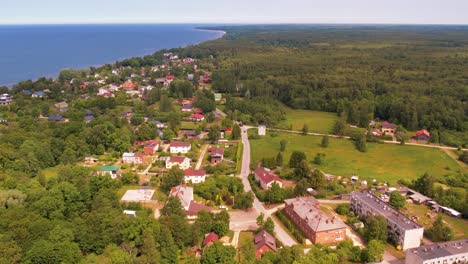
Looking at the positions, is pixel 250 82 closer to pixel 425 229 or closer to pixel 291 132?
pixel 291 132

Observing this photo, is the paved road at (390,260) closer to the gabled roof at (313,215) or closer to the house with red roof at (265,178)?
the gabled roof at (313,215)

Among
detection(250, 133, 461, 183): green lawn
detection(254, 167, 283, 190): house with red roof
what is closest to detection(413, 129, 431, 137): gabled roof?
detection(250, 133, 461, 183): green lawn

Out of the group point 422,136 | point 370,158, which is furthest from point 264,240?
point 422,136

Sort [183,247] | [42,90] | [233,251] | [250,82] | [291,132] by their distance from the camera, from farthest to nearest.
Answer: [250,82], [42,90], [291,132], [183,247], [233,251]

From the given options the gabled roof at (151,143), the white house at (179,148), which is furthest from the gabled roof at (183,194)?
the gabled roof at (151,143)

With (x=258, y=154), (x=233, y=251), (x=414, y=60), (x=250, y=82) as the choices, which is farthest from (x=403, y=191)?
(x=414, y=60)

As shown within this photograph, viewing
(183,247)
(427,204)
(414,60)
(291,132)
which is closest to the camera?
(183,247)
